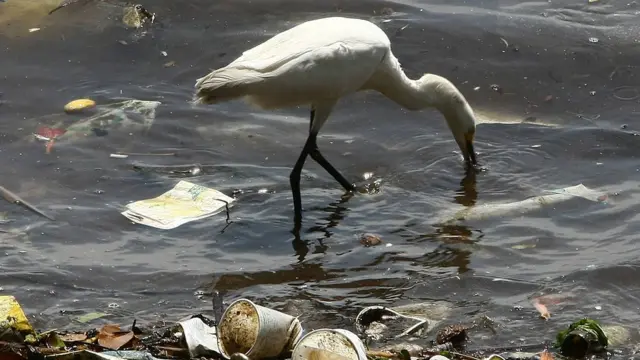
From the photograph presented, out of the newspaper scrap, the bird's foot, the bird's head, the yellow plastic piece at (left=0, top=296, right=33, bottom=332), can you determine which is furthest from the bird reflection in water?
the yellow plastic piece at (left=0, top=296, right=33, bottom=332)

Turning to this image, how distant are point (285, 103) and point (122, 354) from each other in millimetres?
2331

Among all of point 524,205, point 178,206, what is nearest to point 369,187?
point 524,205

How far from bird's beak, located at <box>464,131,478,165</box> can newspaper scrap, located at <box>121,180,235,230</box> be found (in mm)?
1571

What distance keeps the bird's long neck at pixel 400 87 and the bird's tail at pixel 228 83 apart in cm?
91

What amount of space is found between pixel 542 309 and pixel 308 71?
1794 millimetres

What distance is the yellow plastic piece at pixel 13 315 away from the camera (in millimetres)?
4305

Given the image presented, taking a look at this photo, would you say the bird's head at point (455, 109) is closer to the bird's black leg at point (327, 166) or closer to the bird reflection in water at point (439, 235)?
the bird reflection in water at point (439, 235)

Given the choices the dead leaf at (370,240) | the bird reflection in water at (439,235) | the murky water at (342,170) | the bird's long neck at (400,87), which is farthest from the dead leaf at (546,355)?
the bird's long neck at (400,87)

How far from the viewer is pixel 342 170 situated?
6902 millimetres

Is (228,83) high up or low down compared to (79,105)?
up

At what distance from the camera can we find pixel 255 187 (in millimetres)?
6594

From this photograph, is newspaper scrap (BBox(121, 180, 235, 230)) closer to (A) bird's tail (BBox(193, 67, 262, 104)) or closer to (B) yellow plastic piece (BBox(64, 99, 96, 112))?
(A) bird's tail (BBox(193, 67, 262, 104))

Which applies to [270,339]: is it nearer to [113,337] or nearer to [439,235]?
[113,337]

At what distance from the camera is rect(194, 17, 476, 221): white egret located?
5867 mm
